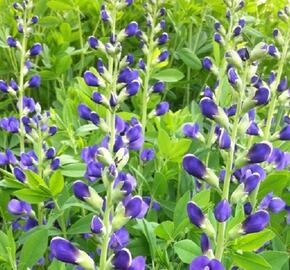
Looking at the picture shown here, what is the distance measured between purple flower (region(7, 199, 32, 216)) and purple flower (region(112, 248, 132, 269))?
3.15 feet

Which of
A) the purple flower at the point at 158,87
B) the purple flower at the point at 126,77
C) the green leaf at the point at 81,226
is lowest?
the green leaf at the point at 81,226

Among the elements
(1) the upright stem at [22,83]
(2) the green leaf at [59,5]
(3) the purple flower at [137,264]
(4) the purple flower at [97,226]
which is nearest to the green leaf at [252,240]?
(3) the purple flower at [137,264]

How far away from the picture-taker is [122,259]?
64.2 inches

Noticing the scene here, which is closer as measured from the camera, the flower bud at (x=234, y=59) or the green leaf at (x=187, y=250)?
the flower bud at (x=234, y=59)

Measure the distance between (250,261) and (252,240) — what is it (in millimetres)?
60

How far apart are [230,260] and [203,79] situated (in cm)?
195

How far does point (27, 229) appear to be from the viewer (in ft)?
8.43

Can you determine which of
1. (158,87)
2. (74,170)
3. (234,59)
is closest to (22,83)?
(158,87)

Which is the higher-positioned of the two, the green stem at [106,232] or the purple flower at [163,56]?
the green stem at [106,232]

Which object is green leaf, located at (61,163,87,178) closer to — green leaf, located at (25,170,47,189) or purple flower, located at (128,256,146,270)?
green leaf, located at (25,170,47,189)

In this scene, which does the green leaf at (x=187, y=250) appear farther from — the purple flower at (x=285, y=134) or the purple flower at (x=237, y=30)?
the purple flower at (x=237, y=30)

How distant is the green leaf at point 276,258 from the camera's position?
2105 mm

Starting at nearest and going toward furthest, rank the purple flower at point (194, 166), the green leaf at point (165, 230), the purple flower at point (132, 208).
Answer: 1. the purple flower at point (132, 208)
2. the purple flower at point (194, 166)
3. the green leaf at point (165, 230)

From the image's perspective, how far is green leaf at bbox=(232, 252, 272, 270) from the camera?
75.7 inches
